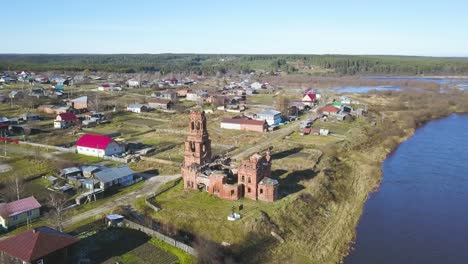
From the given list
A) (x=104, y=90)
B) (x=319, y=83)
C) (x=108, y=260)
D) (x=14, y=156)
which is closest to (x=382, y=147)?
(x=108, y=260)

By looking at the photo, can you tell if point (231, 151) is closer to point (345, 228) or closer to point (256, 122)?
point (256, 122)

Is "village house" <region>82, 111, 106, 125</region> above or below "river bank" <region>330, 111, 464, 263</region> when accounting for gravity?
above

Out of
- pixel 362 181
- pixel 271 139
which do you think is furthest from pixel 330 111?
pixel 362 181

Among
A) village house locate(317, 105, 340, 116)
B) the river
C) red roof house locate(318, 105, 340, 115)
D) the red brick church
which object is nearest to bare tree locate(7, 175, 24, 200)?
the red brick church

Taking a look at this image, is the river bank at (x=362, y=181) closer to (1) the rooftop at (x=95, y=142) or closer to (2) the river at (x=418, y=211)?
(2) the river at (x=418, y=211)

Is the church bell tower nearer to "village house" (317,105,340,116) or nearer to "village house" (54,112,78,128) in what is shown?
"village house" (54,112,78,128)

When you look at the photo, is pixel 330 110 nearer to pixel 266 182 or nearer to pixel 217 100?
pixel 217 100
